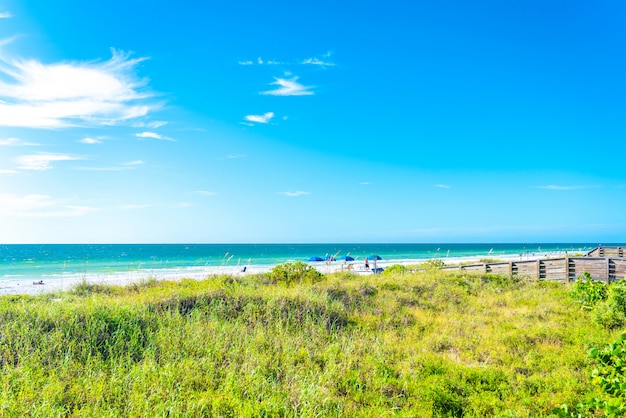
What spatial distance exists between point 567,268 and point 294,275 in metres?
14.5

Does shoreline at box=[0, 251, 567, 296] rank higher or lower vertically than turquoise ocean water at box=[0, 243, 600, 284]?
higher

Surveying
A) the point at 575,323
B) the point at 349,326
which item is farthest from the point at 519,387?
the point at 575,323

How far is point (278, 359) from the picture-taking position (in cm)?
757

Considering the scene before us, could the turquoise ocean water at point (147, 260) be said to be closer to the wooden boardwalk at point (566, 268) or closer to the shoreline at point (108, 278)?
the shoreline at point (108, 278)

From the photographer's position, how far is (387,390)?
22.5ft

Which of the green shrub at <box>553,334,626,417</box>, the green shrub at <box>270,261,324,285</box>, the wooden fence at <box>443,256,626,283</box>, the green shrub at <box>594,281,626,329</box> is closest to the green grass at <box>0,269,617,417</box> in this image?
the green shrub at <box>594,281,626,329</box>

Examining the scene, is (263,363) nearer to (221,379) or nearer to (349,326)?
(221,379)

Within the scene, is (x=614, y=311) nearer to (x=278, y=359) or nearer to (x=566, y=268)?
(x=278, y=359)

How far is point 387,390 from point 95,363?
198 inches

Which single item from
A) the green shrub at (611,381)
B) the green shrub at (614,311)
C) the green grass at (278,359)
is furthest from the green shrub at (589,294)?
the green shrub at (611,381)

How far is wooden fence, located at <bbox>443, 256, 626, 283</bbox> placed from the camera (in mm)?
19766

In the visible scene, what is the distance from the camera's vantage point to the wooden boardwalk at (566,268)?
19.8 m

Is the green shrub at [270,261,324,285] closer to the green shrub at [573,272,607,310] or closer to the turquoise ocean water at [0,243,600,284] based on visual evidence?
the turquoise ocean water at [0,243,600,284]

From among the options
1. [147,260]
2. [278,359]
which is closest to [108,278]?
[278,359]
